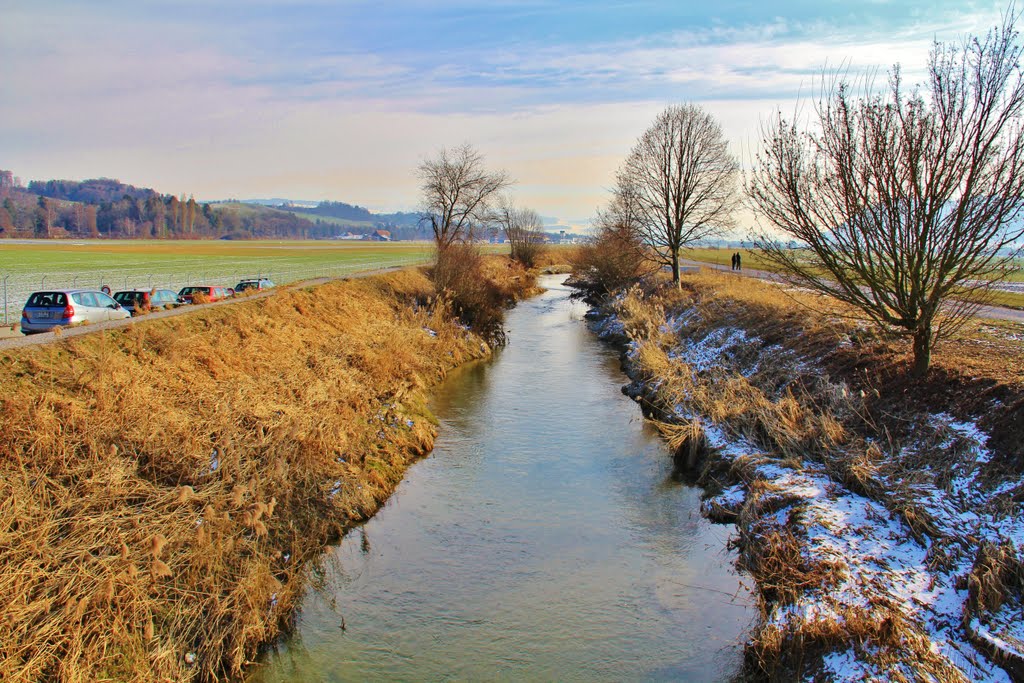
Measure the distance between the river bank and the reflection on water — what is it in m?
0.86

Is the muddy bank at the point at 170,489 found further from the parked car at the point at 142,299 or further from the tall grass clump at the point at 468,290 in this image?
the tall grass clump at the point at 468,290

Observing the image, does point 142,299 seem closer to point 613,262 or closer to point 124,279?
point 124,279

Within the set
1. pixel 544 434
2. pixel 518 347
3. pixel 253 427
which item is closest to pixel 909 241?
pixel 544 434

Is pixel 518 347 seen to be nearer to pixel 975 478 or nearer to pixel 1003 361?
pixel 1003 361

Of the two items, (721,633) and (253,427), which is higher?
(253,427)

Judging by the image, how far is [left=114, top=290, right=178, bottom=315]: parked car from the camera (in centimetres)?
2406

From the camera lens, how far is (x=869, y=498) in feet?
32.4

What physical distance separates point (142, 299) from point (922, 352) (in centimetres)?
2479

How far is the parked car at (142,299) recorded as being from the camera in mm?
24064

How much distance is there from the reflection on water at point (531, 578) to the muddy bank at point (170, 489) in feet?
2.43

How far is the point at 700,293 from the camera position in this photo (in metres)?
33.1

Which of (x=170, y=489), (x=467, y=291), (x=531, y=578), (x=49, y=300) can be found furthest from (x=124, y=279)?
(x=531, y=578)

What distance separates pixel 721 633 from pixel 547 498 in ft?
15.7

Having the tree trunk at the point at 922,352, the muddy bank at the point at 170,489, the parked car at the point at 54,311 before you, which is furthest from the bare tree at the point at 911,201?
the parked car at the point at 54,311
